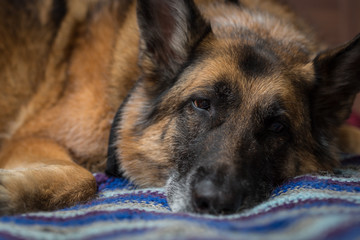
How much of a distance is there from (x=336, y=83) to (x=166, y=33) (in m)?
0.89

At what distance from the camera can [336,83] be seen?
6.11ft

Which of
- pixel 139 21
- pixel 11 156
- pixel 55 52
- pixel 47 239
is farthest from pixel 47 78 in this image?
pixel 47 239

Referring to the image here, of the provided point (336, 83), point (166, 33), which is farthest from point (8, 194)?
point (336, 83)

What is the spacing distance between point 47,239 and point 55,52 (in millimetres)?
1511

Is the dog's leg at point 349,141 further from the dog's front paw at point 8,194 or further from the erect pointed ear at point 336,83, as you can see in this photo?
the dog's front paw at point 8,194

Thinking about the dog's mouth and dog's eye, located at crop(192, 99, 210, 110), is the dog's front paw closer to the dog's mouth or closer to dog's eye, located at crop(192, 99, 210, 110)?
the dog's mouth

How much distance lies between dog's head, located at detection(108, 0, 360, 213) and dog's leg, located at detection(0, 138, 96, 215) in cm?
30

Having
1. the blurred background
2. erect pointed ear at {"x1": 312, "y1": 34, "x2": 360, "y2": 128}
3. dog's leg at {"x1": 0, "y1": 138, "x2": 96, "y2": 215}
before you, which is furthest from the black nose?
the blurred background

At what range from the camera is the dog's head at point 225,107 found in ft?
4.72

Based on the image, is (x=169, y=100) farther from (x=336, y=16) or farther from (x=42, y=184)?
(x=336, y=16)

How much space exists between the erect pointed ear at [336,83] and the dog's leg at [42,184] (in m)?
1.16

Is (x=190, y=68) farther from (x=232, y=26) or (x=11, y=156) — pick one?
(x=11, y=156)

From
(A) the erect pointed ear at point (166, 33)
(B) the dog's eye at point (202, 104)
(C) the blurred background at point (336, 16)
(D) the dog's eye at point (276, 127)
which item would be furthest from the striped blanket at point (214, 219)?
(C) the blurred background at point (336, 16)

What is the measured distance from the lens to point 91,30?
7.40ft
